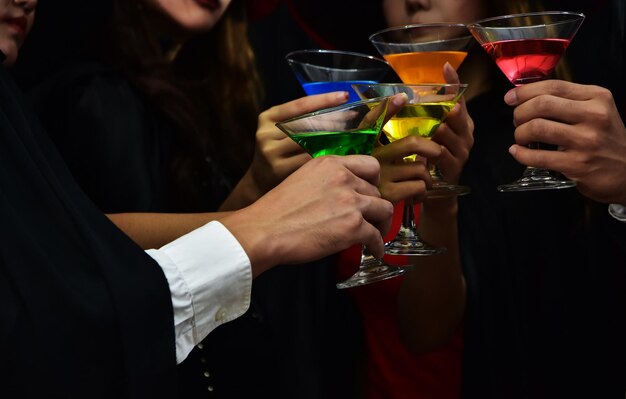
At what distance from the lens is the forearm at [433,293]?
1895 millimetres

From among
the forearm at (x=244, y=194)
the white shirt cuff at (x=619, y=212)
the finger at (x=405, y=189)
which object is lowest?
the white shirt cuff at (x=619, y=212)

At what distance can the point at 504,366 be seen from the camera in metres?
1.98

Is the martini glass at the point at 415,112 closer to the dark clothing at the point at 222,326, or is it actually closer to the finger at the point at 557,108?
the finger at the point at 557,108

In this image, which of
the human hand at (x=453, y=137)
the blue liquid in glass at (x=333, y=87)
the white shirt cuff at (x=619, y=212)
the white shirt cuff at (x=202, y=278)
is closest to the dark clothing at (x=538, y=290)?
the white shirt cuff at (x=619, y=212)

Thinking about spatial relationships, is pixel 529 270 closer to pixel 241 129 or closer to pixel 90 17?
pixel 241 129

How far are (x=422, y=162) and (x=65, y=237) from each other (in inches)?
26.5

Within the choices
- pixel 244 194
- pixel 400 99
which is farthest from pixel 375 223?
pixel 244 194

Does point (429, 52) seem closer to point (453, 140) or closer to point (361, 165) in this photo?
point (453, 140)

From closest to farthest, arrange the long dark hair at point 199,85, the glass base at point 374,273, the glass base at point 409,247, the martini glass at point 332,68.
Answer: the glass base at point 374,273 < the glass base at point 409,247 < the martini glass at point 332,68 < the long dark hair at point 199,85

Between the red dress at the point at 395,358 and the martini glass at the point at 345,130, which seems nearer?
the martini glass at the point at 345,130

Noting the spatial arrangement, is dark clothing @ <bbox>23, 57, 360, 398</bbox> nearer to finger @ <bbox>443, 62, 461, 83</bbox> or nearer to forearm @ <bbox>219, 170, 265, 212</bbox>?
forearm @ <bbox>219, 170, 265, 212</bbox>

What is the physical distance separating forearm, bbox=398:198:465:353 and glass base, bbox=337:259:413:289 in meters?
0.32

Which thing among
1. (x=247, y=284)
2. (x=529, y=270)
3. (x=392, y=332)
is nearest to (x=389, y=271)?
(x=247, y=284)

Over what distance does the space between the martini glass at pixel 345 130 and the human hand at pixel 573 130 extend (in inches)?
11.4
